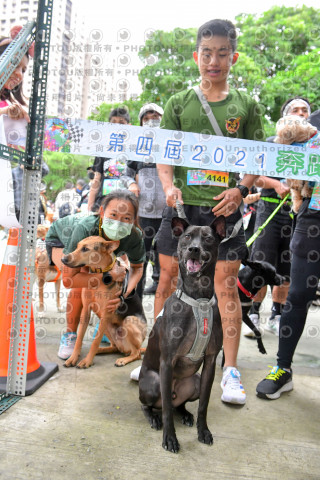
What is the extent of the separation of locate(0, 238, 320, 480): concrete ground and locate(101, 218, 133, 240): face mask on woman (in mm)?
1042

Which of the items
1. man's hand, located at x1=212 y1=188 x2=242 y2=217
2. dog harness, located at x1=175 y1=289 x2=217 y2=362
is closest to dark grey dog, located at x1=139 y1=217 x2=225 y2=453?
dog harness, located at x1=175 y1=289 x2=217 y2=362

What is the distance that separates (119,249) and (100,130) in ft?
3.43

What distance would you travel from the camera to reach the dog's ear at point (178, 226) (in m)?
2.14

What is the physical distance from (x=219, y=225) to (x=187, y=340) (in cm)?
67

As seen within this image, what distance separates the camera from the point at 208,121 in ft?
8.39

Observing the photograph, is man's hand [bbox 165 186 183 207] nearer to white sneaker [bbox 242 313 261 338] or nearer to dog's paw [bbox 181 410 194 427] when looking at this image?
dog's paw [bbox 181 410 194 427]

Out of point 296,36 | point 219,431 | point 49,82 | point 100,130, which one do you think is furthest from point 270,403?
point 296,36

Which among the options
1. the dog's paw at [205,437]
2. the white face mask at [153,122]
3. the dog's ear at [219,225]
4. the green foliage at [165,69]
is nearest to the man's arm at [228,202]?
the dog's ear at [219,225]

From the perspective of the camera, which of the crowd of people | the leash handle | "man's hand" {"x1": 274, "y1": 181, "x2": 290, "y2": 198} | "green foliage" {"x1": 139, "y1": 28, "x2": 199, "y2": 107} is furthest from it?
"green foliage" {"x1": 139, "y1": 28, "x2": 199, "y2": 107}

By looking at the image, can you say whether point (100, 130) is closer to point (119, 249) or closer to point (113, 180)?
point (119, 249)

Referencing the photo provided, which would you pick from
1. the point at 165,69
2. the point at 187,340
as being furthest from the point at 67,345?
the point at 165,69

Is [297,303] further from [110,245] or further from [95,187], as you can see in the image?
[95,187]

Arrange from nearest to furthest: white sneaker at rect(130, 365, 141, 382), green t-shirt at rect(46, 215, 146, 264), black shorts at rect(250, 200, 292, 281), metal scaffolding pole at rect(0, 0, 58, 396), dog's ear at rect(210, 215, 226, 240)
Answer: dog's ear at rect(210, 215, 226, 240), metal scaffolding pole at rect(0, 0, 58, 396), white sneaker at rect(130, 365, 141, 382), green t-shirt at rect(46, 215, 146, 264), black shorts at rect(250, 200, 292, 281)

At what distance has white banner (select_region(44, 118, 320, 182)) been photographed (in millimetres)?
2320
